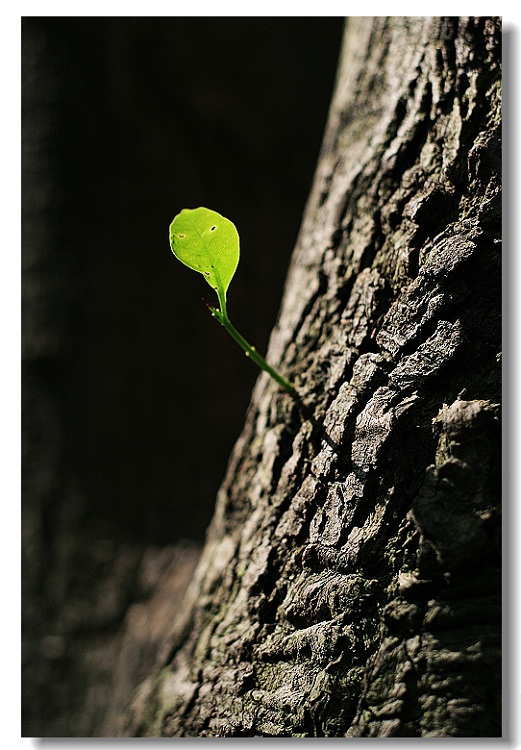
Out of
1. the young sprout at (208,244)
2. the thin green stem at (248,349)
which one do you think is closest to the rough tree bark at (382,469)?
the thin green stem at (248,349)

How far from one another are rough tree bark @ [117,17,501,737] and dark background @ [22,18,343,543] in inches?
17.3

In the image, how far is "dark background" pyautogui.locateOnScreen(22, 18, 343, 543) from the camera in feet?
4.19

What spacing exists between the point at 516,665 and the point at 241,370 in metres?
0.90

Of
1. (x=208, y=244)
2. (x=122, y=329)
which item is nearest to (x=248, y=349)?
(x=208, y=244)

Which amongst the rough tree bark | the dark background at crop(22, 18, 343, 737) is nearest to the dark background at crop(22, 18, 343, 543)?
the dark background at crop(22, 18, 343, 737)

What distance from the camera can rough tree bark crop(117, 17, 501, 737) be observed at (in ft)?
1.97

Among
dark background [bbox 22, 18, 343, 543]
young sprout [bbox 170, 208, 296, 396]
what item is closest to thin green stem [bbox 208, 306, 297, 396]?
young sprout [bbox 170, 208, 296, 396]

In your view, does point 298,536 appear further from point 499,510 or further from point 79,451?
point 79,451

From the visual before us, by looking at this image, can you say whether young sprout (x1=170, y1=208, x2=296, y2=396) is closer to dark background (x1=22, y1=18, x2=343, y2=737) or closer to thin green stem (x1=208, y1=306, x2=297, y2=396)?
thin green stem (x1=208, y1=306, x2=297, y2=396)

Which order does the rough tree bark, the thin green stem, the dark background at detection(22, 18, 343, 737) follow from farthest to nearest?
the dark background at detection(22, 18, 343, 737) → the thin green stem → the rough tree bark

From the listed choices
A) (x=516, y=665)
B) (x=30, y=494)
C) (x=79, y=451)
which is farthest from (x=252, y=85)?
(x=516, y=665)

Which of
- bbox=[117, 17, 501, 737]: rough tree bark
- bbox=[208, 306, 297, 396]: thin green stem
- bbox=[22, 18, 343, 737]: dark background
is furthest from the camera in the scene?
bbox=[22, 18, 343, 737]: dark background

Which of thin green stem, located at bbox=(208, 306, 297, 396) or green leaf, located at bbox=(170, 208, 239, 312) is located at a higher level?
green leaf, located at bbox=(170, 208, 239, 312)

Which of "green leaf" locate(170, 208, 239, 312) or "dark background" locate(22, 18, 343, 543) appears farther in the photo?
"dark background" locate(22, 18, 343, 543)
